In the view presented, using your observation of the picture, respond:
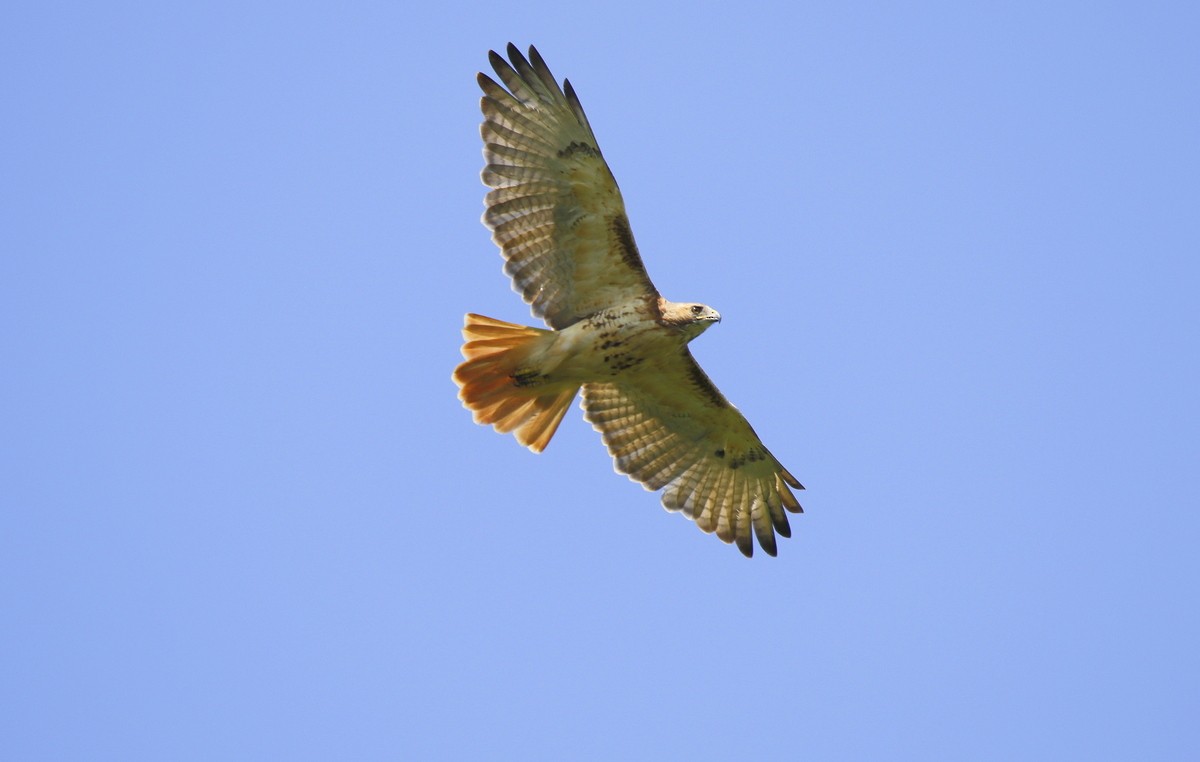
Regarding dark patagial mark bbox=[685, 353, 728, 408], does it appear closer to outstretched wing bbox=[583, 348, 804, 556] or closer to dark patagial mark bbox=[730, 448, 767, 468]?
outstretched wing bbox=[583, 348, 804, 556]

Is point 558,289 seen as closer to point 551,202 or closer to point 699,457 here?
point 551,202

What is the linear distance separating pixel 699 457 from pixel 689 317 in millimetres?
2024

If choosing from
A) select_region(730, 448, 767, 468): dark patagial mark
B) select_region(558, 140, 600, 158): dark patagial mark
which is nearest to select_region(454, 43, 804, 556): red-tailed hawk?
select_region(558, 140, 600, 158): dark patagial mark

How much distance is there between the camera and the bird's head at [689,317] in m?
10.1

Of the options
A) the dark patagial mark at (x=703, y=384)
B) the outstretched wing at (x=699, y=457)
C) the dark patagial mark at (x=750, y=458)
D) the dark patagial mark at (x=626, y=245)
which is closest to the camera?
the dark patagial mark at (x=626, y=245)

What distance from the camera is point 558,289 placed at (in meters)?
10.4

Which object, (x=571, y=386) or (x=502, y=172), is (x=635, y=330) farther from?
(x=502, y=172)

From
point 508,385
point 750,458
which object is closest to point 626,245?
point 508,385

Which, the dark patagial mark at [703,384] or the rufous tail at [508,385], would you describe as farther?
the dark patagial mark at [703,384]

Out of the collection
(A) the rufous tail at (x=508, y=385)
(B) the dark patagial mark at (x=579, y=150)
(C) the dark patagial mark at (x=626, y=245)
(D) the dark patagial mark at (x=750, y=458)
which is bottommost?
(D) the dark patagial mark at (x=750, y=458)

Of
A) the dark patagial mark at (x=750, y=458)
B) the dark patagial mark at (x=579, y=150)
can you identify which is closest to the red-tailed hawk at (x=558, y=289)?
the dark patagial mark at (x=579, y=150)

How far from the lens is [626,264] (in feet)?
33.6

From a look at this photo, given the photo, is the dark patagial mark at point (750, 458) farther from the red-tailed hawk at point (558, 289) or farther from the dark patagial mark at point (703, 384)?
the dark patagial mark at point (703, 384)

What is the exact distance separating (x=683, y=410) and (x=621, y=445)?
62 cm
